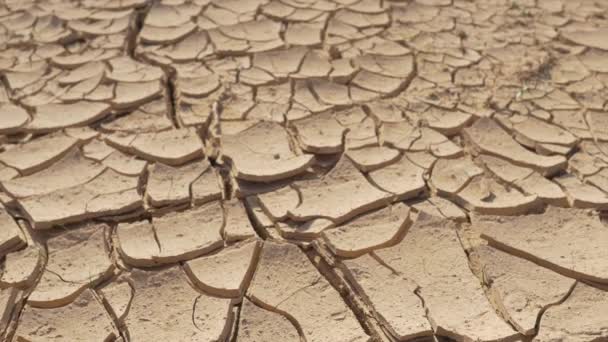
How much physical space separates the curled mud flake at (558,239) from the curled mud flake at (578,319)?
59mm

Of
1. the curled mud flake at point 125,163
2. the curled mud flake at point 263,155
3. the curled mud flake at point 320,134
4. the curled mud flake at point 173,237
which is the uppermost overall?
the curled mud flake at point 320,134

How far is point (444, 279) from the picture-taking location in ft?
5.72

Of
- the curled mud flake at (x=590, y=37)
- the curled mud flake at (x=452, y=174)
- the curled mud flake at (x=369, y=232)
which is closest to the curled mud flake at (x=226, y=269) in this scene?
the curled mud flake at (x=369, y=232)

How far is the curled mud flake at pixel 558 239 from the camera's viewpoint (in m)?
1.77

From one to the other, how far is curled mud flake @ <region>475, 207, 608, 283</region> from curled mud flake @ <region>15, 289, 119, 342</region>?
1075 mm

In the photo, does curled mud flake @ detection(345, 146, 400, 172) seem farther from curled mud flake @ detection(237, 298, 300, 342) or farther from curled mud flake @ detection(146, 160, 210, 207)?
curled mud flake @ detection(237, 298, 300, 342)

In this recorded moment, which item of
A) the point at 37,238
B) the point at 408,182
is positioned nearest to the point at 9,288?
the point at 37,238

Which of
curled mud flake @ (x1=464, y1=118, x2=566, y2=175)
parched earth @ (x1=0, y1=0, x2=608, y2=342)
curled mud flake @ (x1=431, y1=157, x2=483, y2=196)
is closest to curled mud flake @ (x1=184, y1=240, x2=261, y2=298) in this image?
parched earth @ (x1=0, y1=0, x2=608, y2=342)

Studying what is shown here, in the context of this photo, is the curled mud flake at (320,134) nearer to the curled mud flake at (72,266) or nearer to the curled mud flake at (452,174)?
the curled mud flake at (452,174)

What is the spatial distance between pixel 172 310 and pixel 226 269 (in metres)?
0.18

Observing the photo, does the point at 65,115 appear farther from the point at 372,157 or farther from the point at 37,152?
the point at 372,157

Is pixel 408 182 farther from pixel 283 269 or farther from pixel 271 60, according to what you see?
pixel 271 60

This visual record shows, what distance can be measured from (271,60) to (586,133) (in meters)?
1.23

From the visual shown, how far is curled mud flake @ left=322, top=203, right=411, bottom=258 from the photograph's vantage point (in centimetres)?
182
